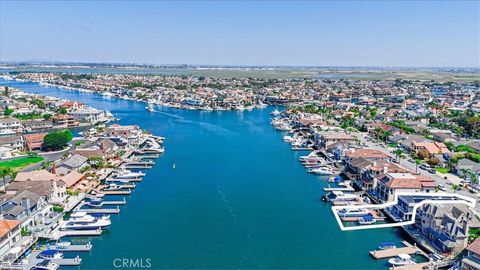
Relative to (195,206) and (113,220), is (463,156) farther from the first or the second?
(113,220)

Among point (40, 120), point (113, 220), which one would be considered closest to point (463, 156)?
point (113, 220)

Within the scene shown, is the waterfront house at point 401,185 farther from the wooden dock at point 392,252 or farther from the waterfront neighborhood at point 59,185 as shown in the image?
the waterfront neighborhood at point 59,185

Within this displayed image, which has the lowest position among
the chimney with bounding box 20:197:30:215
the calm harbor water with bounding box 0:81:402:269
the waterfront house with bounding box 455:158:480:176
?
the calm harbor water with bounding box 0:81:402:269

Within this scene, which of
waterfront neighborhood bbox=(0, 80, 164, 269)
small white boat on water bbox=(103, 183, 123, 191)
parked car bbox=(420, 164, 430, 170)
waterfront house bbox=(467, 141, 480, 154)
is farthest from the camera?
waterfront house bbox=(467, 141, 480, 154)

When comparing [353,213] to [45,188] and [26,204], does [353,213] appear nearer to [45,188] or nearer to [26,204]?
[26,204]

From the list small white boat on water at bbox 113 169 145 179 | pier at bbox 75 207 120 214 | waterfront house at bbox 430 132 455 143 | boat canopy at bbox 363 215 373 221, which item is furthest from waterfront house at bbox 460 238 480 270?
waterfront house at bbox 430 132 455 143

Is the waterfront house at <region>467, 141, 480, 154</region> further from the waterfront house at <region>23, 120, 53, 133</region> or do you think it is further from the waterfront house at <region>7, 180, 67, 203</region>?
the waterfront house at <region>23, 120, 53, 133</region>

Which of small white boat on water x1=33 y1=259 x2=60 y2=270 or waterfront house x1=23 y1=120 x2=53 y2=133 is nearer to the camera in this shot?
small white boat on water x1=33 y1=259 x2=60 y2=270
